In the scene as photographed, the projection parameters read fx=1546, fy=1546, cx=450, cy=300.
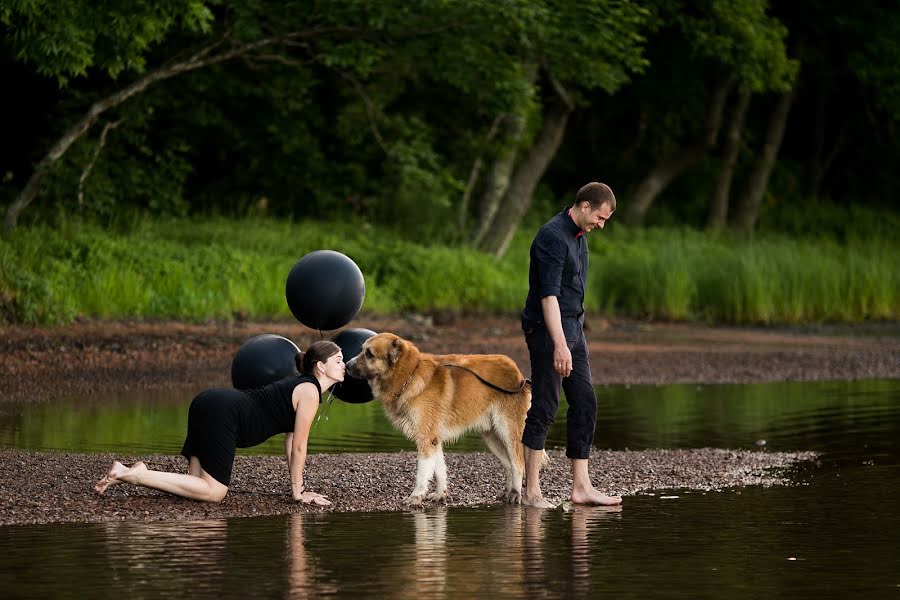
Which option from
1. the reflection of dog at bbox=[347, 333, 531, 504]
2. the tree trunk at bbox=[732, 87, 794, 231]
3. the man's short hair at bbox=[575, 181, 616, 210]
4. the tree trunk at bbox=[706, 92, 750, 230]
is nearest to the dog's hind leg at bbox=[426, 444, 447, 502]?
the reflection of dog at bbox=[347, 333, 531, 504]

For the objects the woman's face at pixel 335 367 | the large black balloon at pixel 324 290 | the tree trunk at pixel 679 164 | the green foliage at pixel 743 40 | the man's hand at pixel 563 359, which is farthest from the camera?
the tree trunk at pixel 679 164

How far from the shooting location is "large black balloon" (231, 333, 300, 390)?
39.6 ft

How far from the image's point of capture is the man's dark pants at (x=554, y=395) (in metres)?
10.7

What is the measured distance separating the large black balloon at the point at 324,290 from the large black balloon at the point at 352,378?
55cm

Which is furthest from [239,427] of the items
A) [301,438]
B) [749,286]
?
[749,286]

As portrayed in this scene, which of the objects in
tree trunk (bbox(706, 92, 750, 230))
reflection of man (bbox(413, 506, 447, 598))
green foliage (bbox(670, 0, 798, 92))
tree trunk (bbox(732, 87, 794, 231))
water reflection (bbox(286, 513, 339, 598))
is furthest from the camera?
tree trunk (bbox(732, 87, 794, 231))

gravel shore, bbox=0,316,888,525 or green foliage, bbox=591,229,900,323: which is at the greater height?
green foliage, bbox=591,229,900,323

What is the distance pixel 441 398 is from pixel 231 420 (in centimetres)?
150

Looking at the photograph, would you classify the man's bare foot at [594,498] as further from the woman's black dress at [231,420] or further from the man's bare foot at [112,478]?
the man's bare foot at [112,478]

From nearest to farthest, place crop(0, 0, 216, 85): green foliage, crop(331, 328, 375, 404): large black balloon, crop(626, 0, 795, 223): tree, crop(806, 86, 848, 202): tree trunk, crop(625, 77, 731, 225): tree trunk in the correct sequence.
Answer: crop(331, 328, 375, 404): large black balloon → crop(0, 0, 216, 85): green foliage → crop(626, 0, 795, 223): tree → crop(625, 77, 731, 225): tree trunk → crop(806, 86, 848, 202): tree trunk

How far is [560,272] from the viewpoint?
10594 mm

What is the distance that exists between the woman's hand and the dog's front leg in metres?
0.56

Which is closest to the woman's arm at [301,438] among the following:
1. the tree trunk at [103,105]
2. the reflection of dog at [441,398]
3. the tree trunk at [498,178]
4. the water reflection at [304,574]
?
the reflection of dog at [441,398]

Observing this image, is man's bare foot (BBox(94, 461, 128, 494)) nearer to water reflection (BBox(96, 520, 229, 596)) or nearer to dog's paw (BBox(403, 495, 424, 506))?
water reflection (BBox(96, 520, 229, 596))
